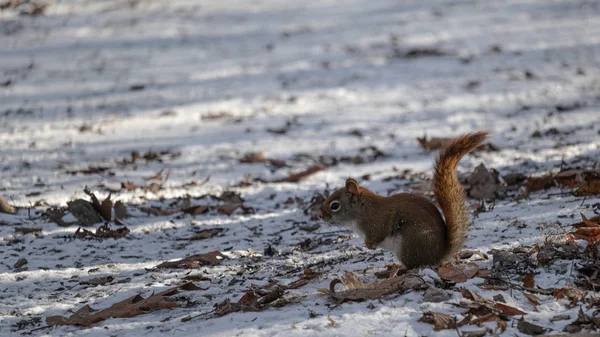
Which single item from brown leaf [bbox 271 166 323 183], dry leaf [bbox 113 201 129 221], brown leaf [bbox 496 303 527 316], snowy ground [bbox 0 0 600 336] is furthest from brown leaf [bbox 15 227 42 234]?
brown leaf [bbox 496 303 527 316]

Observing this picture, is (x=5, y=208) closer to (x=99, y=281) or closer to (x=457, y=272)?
(x=99, y=281)

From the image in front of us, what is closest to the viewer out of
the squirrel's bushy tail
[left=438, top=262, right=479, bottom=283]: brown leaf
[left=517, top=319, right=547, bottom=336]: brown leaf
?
[left=517, top=319, right=547, bottom=336]: brown leaf

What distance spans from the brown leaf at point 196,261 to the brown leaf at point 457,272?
1.54 metres

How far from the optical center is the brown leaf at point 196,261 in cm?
421

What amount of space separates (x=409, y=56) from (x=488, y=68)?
1.34 m

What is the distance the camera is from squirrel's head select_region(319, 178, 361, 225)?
4098 millimetres

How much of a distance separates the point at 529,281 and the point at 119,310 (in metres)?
2.10

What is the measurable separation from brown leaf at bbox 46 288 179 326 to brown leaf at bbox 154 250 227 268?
0.64 meters

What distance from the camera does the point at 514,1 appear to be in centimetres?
1346

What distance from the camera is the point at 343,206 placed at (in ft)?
13.7

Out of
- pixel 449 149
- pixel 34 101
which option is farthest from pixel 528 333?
pixel 34 101

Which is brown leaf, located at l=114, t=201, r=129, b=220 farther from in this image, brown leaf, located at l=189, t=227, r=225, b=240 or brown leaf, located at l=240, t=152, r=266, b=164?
brown leaf, located at l=240, t=152, r=266, b=164

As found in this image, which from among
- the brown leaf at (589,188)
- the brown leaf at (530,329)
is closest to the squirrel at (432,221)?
the brown leaf at (530,329)

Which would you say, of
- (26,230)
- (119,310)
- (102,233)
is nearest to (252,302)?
(119,310)
